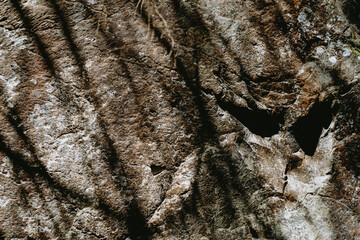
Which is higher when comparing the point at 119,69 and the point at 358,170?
the point at 119,69

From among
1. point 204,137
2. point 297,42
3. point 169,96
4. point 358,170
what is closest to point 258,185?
point 204,137

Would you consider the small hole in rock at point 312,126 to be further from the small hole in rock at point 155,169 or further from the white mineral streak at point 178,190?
the small hole in rock at point 155,169

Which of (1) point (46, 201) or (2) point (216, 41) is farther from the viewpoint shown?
(2) point (216, 41)

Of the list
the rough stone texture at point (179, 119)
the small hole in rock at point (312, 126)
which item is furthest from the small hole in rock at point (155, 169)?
the small hole in rock at point (312, 126)

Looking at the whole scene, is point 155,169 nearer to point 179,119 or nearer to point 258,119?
point 179,119

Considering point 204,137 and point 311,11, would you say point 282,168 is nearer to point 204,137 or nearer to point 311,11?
point 204,137

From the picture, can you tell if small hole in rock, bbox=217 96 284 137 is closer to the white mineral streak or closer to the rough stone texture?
the rough stone texture

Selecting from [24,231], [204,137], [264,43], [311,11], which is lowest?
[24,231]
